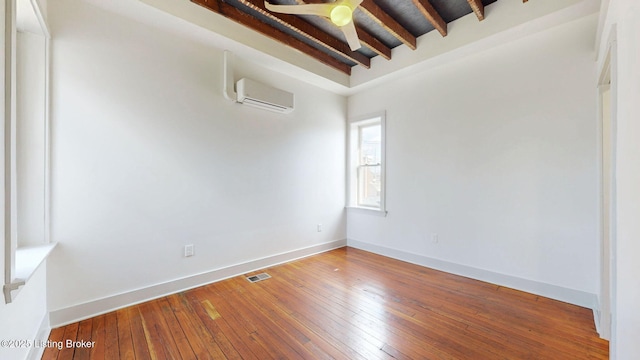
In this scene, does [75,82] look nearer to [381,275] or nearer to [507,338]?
[381,275]

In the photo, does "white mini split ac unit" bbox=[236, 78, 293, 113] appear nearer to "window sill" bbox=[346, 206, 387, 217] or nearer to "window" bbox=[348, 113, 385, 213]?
"window" bbox=[348, 113, 385, 213]

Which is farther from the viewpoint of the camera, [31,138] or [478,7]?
[478,7]

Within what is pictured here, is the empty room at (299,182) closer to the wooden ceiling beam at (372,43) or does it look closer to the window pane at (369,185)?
the wooden ceiling beam at (372,43)

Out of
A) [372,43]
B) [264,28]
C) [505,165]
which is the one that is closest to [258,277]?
[264,28]

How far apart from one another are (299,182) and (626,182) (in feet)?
10.2

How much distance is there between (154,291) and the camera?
248 cm

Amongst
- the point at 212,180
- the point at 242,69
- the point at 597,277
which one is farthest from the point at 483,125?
the point at 212,180

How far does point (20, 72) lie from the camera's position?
74.3 inches

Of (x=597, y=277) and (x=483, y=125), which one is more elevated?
(x=483, y=125)

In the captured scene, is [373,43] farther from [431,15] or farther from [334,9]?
[334,9]

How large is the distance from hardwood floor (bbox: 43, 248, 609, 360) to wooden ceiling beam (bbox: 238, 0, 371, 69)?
2.83 metres

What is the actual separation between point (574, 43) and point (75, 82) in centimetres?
445

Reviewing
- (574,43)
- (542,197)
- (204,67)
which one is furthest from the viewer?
(204,67)

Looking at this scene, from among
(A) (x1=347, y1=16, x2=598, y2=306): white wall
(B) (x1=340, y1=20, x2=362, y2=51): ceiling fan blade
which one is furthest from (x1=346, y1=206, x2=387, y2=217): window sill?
(B) (x1=340, y1=20, x2=362, y2=51): ceiling fan blade
